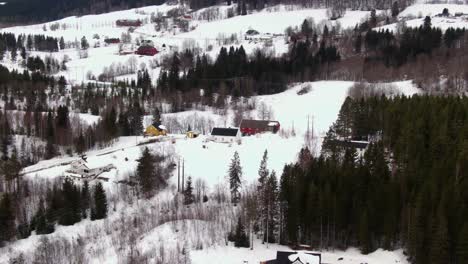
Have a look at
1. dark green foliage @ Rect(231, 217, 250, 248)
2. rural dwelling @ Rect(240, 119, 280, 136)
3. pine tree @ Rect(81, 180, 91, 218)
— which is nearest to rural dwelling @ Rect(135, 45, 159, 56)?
rural dwelling @ Rect(240, 119, 280, 136)

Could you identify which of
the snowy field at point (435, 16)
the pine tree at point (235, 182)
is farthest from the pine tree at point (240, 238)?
the snowy field at point (435, 16)

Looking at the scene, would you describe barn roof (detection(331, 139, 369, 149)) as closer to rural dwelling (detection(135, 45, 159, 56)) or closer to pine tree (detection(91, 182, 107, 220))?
pine tree (detection(91, 182, 107, 220))

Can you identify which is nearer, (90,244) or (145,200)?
(90,244)

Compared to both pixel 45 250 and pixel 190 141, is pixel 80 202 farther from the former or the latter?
pixel 190 141

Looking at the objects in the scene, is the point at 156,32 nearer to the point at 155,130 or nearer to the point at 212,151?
the point at 155,130

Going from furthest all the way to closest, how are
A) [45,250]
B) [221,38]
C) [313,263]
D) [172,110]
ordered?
1. [221,38]
2. [172,110]
3. [45,250]
4. [313,263]

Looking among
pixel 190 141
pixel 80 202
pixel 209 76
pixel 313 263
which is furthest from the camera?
pixel 209 76

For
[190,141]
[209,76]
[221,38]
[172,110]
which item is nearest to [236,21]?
[221,38]

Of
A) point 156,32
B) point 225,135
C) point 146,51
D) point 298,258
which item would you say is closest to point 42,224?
point 298,258
